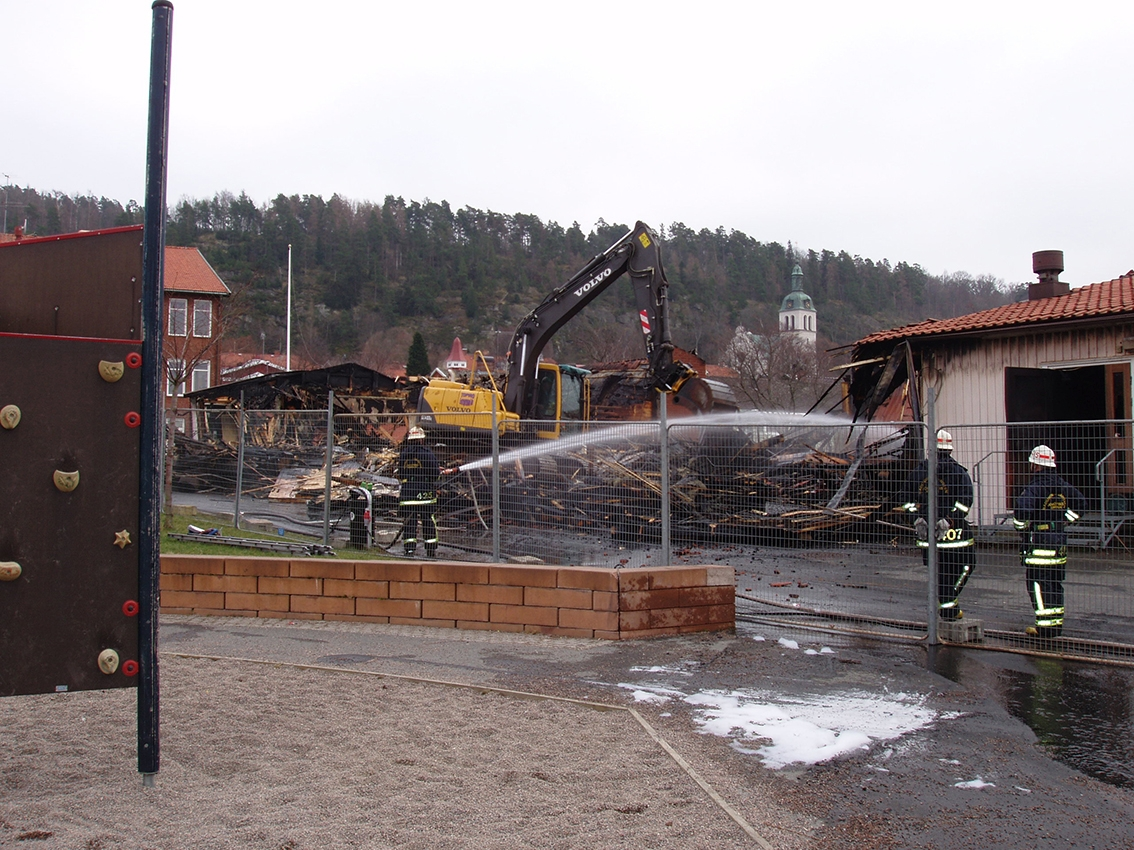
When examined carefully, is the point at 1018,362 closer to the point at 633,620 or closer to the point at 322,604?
the point at 633,620

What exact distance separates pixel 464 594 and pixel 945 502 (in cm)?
402

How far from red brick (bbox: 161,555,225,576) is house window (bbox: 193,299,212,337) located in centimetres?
3584

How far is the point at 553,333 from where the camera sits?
16.5 meters

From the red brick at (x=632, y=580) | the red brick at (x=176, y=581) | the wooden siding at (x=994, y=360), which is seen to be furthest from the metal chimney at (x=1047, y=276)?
the red brick at (x=176, y=581)

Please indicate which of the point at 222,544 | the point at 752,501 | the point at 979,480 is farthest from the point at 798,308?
the point at 979,480

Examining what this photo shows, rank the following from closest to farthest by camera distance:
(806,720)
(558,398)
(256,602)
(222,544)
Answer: (806,720)
(256,602)
(222,544)
(558,398)

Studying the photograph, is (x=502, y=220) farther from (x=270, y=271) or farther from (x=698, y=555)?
(x=698, y=555)

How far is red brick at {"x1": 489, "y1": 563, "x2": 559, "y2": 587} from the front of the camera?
7.10m

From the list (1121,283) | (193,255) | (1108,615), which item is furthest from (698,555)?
(193,255)

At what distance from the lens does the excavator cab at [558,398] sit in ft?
32.6

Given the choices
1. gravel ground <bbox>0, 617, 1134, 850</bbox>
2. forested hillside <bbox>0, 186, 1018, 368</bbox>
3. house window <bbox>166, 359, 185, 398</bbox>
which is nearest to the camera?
gravel ground <bbox>0, 617, 1134, 850</bbox>

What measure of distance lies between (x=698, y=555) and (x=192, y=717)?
642 cm

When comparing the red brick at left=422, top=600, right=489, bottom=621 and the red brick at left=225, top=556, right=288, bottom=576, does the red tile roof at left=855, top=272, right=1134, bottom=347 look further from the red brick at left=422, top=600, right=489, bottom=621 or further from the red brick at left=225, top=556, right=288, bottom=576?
the red brick at left=225, top=556, right=288, bottom=576

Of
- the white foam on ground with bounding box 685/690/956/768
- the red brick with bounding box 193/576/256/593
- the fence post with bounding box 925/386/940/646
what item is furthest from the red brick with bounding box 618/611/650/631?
the red brick with bounding box 193/576/256/593
